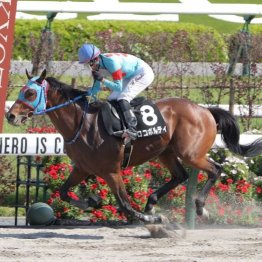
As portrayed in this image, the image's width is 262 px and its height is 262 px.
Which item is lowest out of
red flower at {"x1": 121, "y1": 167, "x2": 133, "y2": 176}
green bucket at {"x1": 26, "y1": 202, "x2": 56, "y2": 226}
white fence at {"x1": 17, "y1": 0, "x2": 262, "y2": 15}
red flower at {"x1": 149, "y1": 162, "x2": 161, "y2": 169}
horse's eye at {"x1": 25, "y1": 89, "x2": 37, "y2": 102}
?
green bucket at {"x1": 26, "y1": 202, "x2": 56, "y2": 226}

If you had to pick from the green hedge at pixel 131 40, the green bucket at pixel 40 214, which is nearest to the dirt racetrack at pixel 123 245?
the green bucket at pixel 40 214

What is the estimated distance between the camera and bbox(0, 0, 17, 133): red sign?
39.8 feet

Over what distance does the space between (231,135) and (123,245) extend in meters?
2.01

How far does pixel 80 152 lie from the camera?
9781 mm

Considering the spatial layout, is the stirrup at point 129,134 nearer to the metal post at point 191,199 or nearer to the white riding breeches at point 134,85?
the white riding breeches at point 134,85

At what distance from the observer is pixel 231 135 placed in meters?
10.8

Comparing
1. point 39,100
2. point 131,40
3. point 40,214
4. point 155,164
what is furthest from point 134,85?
point 131,40

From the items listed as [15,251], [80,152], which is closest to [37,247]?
[15,251]

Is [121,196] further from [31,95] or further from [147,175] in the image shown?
[31,95]

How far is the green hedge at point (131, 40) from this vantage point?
49.9 ft

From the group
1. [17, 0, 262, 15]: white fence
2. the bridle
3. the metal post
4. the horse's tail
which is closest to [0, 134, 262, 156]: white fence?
the bridle

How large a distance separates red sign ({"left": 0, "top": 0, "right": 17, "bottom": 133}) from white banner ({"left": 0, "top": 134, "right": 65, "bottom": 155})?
146 cm

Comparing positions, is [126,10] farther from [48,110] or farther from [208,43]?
[48,110]

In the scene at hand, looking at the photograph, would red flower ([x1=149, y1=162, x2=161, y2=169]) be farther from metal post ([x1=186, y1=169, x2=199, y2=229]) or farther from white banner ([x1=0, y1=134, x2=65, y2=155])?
white banner ([x1=0, y1=134, x2=65, y2=155])
